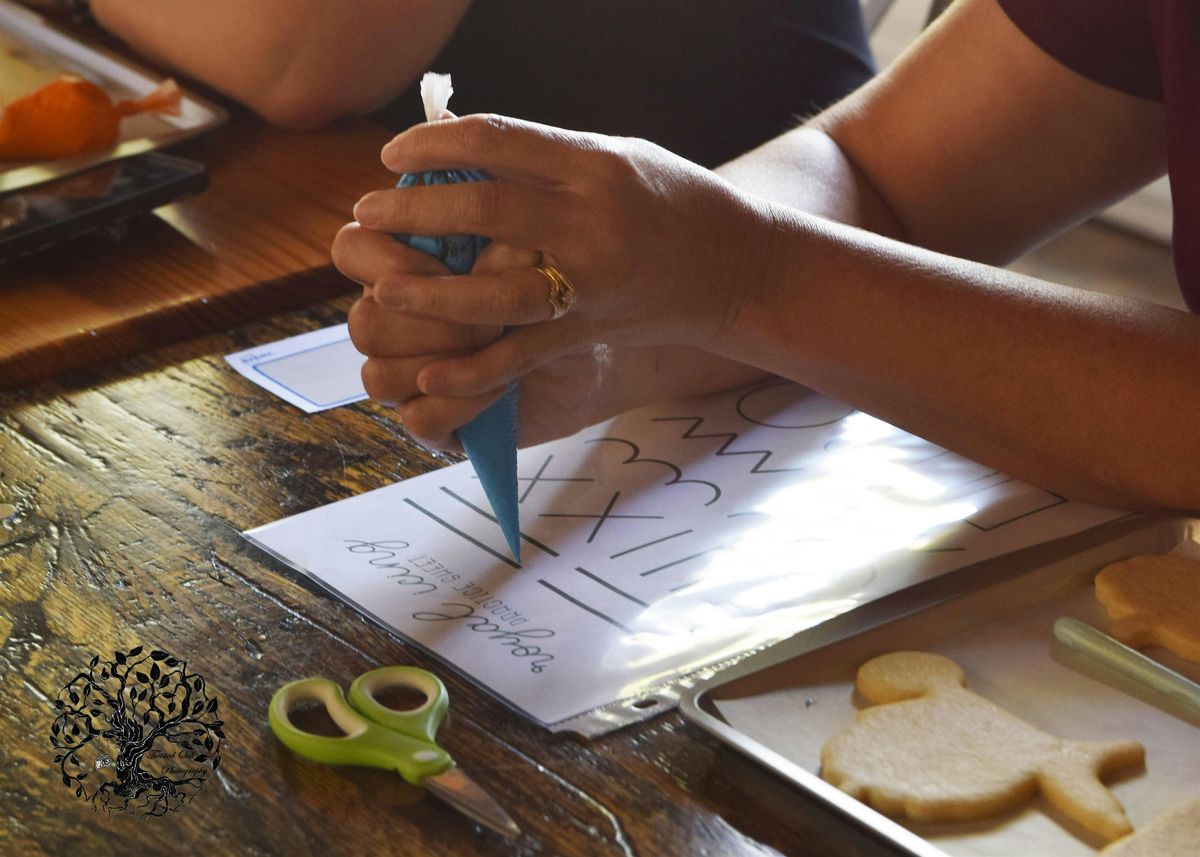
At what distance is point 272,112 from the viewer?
1.24m

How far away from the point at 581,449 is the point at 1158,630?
1.15 feet

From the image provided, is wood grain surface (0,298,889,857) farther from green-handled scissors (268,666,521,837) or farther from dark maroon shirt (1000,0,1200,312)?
dark maroon shirt (1000,0,1200,312)

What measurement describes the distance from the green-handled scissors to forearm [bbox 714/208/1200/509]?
299 millimetres

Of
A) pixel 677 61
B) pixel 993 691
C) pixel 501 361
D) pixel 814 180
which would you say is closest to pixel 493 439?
pixel 501 361

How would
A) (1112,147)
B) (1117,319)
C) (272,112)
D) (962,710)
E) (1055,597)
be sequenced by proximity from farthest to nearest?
(272,112)
(1112,147)
(1117,319)
(1055,597)
(962,710)

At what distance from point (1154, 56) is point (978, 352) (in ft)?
1.03

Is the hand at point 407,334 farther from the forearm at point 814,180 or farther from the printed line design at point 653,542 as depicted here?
the forearm at point 814,180

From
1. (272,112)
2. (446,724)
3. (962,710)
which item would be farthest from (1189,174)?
(272,112)

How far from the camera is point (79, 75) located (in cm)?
125

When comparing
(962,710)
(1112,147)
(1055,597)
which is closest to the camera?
(962,710)

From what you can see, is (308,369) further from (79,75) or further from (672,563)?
(79,75)

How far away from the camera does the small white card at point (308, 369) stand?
33.1 inches

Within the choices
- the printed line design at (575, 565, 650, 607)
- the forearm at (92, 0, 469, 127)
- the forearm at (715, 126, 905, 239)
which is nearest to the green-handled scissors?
the printed line design at (575, 565, 650, 607)

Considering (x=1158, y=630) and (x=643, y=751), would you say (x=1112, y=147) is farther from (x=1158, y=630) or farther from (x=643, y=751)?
(x=643, y=751)
